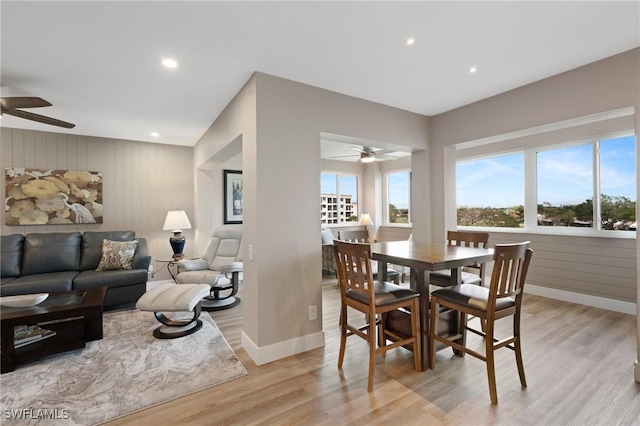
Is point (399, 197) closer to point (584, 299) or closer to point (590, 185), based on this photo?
point (590, 185)

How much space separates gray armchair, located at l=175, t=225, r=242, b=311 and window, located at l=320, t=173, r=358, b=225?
2724 millimetres

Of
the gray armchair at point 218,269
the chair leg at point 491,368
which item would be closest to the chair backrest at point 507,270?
the chair leg at point 491,368

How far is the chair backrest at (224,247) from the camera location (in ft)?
15.1

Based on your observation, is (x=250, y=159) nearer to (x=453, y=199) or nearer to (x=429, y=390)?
(x=429, y=390)

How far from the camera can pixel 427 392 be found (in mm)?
2062

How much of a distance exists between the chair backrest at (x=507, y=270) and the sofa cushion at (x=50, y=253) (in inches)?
203

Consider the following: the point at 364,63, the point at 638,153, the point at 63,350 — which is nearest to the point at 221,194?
the point at 63,350

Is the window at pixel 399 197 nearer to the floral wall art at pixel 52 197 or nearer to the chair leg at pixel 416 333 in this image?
the chair leg at pixel 416 333

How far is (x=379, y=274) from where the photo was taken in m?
3.09

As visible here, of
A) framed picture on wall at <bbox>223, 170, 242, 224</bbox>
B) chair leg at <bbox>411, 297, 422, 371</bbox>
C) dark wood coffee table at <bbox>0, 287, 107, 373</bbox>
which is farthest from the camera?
framed picture on wall at <bbox>223, 170, 242, 224</bbox>

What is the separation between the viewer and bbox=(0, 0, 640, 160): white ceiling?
185cm

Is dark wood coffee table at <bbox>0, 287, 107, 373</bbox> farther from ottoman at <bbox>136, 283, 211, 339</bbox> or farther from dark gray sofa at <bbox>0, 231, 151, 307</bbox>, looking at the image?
dark gray sofa at <bbox>0, 231, 151, 307</bbox>

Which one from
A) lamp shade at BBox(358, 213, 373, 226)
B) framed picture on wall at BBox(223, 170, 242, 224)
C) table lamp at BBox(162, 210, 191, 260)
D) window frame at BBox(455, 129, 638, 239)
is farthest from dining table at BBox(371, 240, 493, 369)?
lamp shade at BBox(358, 213, 373, 226)

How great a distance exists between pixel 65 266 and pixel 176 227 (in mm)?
1489
